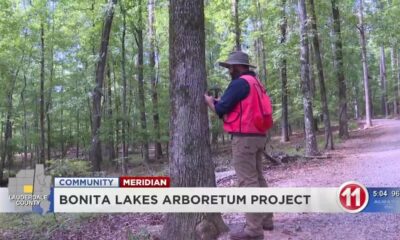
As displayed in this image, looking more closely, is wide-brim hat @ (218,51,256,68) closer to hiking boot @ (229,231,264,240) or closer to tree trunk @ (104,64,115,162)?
hiking boot @ (229,231,264,240)

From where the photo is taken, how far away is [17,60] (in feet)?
81.0

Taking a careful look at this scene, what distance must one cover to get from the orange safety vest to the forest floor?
1.33 meters

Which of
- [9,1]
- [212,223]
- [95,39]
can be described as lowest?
[212,223]

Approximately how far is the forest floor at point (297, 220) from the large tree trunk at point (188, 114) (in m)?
0.50

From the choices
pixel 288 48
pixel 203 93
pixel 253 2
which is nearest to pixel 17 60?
pixel 253 2

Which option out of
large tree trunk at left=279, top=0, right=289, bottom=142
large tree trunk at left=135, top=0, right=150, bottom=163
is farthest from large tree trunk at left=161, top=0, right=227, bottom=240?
large tree trunk at left=135, top=0, right=150, bottom=163

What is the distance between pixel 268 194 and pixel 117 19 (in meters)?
17.1

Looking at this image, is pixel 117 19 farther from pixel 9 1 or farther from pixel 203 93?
pixel 203 93

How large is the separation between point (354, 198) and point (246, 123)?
2.19m

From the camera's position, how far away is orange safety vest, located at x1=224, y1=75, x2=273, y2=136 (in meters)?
4.86

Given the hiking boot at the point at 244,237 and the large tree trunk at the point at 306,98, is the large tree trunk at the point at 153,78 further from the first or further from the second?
the hiking boot at the point at 244,237

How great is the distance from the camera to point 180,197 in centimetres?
505

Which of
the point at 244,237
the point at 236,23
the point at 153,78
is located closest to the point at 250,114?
the point at 244,237

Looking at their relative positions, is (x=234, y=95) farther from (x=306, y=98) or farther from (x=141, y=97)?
(x=141, y=97)
